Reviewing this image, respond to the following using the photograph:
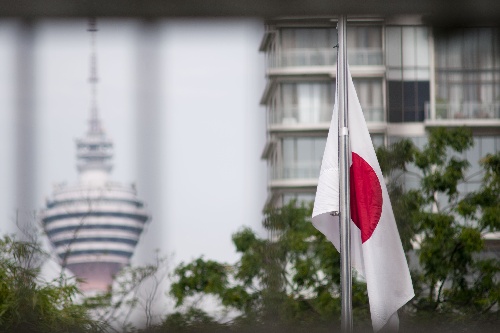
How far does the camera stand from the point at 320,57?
12.3 meters

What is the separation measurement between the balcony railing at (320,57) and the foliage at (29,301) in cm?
165

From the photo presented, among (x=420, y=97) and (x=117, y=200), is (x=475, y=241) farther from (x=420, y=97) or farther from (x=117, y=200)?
(x=117, y=200)

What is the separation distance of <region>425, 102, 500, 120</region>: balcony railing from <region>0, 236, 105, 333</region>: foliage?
4.09 meters

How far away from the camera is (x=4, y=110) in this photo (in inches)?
162

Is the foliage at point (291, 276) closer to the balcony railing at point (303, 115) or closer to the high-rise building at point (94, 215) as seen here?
the balcony railing at point (303, 115)

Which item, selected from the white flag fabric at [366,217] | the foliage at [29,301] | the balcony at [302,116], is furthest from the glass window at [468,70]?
the balcony at [302,116]

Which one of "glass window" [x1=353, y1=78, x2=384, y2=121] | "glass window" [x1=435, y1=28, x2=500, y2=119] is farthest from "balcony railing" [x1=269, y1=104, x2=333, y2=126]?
"glass window" [x1=353, y1=78, x2=384, y2=121]

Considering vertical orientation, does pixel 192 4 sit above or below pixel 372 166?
above

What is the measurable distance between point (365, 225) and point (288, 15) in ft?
4.62

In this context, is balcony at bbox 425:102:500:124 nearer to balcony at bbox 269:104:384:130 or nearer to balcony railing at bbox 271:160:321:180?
balcony railing at bbox 271:160:321:180

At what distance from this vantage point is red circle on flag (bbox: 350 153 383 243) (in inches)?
199

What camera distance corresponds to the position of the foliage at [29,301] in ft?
15.9

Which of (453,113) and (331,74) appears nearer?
(453,113)

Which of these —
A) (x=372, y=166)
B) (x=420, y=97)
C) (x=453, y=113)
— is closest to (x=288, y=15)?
(x=372, y=166)
